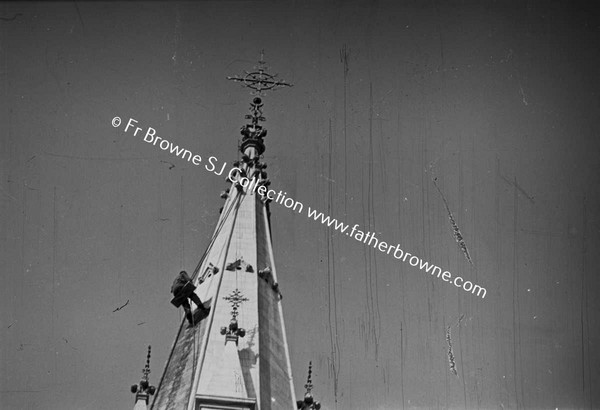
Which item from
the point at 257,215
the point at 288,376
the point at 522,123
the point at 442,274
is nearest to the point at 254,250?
the point at 257,215

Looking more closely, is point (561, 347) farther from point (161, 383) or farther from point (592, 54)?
point (161, 383)

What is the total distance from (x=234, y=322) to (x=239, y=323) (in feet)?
8.66

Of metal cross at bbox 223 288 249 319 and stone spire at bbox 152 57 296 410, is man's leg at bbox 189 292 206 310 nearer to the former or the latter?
stone spire at bbox 152 57 296 410

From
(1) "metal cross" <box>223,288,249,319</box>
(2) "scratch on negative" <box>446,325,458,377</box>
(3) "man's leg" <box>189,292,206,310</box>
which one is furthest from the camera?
(1) "metal cross" <box>223,288,249,319</box>

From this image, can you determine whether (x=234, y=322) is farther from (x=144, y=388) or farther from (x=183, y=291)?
(x=144, y=388)

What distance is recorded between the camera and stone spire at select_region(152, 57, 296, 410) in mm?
42094

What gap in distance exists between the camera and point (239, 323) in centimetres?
4678

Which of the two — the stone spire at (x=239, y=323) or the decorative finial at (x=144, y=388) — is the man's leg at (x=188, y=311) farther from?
the decorative finial at (x=144, y=388)

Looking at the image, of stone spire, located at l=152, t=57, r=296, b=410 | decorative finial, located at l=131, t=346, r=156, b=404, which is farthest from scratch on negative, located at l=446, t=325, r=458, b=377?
decorative finial, located at l=131, t=346, r=156, b=404

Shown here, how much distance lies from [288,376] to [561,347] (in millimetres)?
13124

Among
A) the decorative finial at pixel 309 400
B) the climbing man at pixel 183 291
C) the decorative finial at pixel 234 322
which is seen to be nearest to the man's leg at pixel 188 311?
the climbing man at pixel 183 291

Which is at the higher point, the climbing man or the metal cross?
the metal cross

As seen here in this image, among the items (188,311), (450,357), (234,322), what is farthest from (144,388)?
(450,357)

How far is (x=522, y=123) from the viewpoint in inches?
1500
